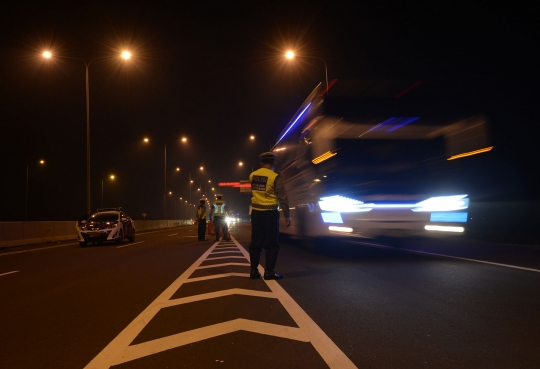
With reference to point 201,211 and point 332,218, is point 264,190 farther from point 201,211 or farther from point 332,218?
point 201,211

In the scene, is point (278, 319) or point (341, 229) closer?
point (278, 319)

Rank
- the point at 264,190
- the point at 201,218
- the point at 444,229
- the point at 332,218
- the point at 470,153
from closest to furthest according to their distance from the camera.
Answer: the point at 264,190 → the point at 470,153 → the point at 444,229 → the point at 332,218 → the point at 201,218

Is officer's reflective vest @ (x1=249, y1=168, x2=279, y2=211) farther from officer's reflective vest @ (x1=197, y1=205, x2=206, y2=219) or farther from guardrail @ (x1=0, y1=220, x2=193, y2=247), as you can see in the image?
→ guardrail @ (x1=0, y1=220, x2=193, y2=247)

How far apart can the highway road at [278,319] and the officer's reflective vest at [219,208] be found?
959 centimetres

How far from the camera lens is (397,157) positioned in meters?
10.3

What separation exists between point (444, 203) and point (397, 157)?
55.6 inches

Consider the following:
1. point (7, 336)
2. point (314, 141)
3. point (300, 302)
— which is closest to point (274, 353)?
point (300, 302)

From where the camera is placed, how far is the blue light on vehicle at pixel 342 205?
10.5 metres

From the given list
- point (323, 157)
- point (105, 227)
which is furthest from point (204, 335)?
point (105, 227)

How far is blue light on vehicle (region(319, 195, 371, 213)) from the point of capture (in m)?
10.5

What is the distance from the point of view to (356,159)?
34.2 feet

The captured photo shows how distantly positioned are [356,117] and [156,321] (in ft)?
22.3

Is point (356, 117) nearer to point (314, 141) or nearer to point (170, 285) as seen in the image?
point (314, 141)

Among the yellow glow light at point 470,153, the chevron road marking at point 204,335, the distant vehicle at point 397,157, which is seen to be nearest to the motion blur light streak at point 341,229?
the distant vehicle at point 397,157
